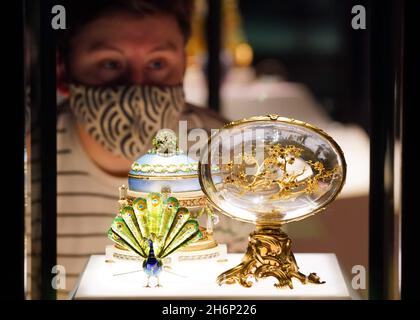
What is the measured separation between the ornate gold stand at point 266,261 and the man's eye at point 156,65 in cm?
58

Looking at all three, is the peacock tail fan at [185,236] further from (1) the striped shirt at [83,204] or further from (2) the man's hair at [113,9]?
(2) the man's hair at [113,9]

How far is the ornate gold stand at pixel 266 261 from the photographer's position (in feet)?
7.64

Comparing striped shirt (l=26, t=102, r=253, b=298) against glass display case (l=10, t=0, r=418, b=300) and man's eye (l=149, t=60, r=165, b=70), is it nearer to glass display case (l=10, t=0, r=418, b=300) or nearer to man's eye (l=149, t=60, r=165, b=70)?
glass display case (l=10, t=0, r=418, b=300)

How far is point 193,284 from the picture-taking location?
91.7 inches

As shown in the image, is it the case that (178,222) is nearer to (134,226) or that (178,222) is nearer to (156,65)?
(134,226)

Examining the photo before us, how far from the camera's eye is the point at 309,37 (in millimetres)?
2625

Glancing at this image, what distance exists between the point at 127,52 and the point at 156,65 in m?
0.09

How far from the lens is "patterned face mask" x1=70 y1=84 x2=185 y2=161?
2680mm

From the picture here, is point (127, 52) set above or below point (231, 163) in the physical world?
above

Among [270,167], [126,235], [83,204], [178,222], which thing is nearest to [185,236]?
[178,222]

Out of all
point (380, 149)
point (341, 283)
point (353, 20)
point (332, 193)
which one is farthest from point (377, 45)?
point (341, 283)

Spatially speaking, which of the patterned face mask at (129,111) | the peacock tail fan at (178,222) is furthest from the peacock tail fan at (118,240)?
the patterned face mask at (129,111)
